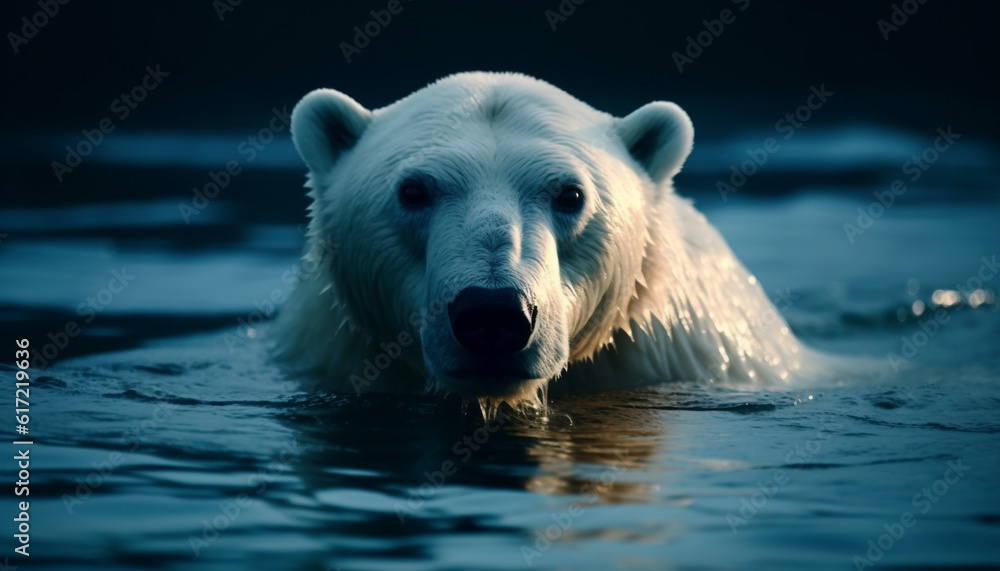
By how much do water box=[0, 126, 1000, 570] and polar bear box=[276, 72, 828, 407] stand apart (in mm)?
231

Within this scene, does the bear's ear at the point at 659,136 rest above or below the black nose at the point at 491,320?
Answer: above

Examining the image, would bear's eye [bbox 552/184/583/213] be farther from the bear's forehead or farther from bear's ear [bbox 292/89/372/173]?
bear's ear [bbox 292/89/372/173]

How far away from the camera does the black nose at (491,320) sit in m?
4.74

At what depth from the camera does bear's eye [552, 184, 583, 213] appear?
17.7 ft

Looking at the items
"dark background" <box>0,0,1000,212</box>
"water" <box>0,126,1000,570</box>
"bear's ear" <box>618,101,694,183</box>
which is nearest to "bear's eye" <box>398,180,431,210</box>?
"water" <box>0,126,1000,570</box>

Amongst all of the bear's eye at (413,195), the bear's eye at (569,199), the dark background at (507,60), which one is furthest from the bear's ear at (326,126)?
the dark background at (507,60)

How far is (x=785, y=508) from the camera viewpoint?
456 cm

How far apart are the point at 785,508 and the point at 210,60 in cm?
1442

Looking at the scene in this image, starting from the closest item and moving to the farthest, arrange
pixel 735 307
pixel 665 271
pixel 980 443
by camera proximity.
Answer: pixel 980 443 < pixel 665 271 < pixel 735 307

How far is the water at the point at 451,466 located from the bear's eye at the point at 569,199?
2.98 ft

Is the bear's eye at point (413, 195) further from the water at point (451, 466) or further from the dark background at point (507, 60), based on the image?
the dark background at point (507, 60)

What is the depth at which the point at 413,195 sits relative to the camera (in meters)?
5.46

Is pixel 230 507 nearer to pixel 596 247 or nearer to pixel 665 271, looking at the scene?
pixel 596 247

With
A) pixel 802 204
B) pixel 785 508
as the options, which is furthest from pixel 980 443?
pixel 802 204
